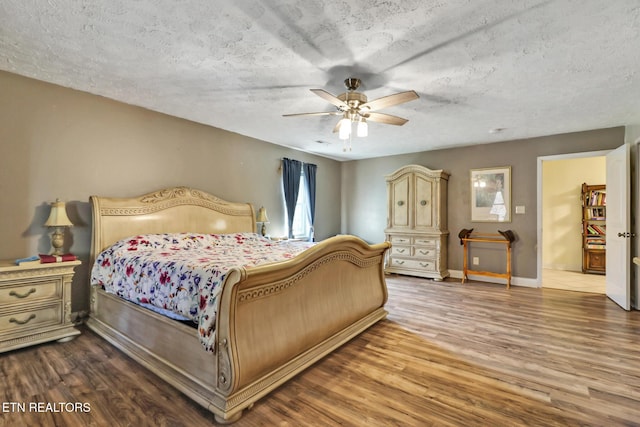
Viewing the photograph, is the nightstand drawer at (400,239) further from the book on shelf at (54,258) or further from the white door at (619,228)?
the book on shelf at (54,258)

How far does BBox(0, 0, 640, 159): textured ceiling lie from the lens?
1852 mm

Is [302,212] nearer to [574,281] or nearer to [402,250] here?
[402,250]

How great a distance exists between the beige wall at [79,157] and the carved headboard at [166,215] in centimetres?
20

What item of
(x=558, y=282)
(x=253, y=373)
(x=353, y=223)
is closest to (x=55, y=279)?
(x=253, y=373)

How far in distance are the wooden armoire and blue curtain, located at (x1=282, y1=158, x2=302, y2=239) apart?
5.75 ft

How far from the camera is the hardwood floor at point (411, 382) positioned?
169 centimetres

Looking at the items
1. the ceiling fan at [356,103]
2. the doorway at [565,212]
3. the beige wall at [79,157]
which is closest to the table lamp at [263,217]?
the beige wall at [79,157]

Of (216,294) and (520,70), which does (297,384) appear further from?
(520,70)

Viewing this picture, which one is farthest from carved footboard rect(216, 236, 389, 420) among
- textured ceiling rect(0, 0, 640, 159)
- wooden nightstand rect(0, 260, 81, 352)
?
wooden nightstand rect(0, 260, 81, 352)

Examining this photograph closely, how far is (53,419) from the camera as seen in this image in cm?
166

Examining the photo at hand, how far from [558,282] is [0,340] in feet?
23.1

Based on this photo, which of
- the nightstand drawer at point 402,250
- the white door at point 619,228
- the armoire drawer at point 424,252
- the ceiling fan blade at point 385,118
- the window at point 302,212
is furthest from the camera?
the window at point 302,212

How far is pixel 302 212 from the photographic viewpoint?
19.3ft

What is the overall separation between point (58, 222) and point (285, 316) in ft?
7.57
